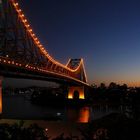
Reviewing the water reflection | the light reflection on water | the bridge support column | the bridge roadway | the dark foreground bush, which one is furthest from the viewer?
the bridge support column

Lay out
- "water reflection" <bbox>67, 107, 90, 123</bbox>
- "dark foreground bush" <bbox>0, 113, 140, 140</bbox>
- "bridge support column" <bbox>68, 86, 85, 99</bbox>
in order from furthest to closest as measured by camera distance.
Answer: "bridge support column" <bbox>68, 86, 85, 99</bbox>
"water reflection" <bbox>67, 107, 90, 123</bbox>
"dark foreground bush" <bbox>0, 113, 140, 140</bbox>

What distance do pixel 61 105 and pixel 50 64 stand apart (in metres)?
33.5

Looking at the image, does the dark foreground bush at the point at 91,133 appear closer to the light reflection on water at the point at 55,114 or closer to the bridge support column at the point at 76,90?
the light reflection on water at the point at 55,114

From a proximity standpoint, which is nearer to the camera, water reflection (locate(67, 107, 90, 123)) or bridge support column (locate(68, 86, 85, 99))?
water reflection (locate(67, 107, 90, 123))

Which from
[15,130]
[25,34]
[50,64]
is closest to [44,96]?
[50,64]

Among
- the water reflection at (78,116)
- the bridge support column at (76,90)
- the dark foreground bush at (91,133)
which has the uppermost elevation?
the bridge support column at (76,90)

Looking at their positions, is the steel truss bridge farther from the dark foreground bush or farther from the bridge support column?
the bridge support column

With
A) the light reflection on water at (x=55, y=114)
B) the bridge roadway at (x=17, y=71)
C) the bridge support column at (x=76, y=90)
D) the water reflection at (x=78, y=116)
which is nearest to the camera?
the bridge roadway at (x=17, y=71)

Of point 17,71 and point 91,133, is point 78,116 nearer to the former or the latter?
point 17,71

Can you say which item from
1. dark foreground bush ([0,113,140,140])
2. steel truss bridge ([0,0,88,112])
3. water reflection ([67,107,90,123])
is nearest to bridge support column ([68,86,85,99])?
water reflection ([67,107,90,123])

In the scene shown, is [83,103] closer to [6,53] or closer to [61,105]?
Answer: [61,105]

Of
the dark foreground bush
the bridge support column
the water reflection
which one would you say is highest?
the bridge support column

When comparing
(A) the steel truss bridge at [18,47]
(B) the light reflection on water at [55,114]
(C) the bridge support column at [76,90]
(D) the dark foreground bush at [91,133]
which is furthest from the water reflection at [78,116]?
(D) the dark foreground bush at [91,133]

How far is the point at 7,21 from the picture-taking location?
33.6m
